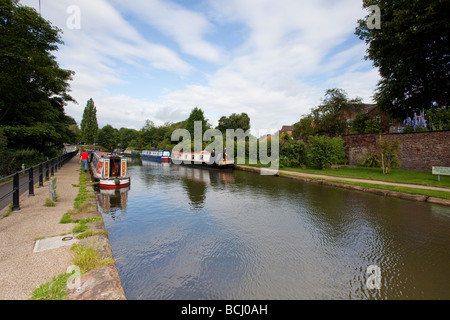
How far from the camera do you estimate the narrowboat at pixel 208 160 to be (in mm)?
21797

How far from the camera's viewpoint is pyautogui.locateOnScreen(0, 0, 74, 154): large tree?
12023mm

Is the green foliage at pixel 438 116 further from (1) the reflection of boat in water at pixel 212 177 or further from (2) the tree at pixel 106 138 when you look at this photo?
(2) the tree at pixel 106 138

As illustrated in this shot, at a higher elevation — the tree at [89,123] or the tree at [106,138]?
the tree at [89,123]

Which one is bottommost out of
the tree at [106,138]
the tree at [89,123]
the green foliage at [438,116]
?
the green foliage at [438,116]

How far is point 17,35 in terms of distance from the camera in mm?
13023

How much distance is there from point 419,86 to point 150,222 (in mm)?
25082

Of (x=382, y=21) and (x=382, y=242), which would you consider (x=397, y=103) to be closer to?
(x=382, y=21)

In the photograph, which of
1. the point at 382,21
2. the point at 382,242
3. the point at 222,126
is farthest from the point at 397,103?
the point at 222,126

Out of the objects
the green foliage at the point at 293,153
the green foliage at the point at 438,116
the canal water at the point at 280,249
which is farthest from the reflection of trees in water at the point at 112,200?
the green foliage at the point at 438,116


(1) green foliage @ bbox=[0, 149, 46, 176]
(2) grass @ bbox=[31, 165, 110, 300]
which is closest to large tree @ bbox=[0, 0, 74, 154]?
(1) green foliage @ bbox=[0, 149, 46, 176]

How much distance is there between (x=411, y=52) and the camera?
14383 millimetres

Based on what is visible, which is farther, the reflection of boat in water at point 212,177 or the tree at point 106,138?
the tree at point 106,138

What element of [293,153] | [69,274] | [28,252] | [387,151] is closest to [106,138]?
[293,153]

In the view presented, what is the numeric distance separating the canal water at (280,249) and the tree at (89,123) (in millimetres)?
80494
